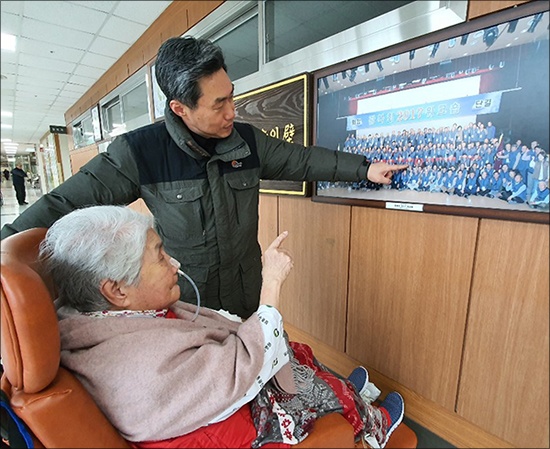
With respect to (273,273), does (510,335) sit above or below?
below

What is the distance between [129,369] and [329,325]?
4.60ft

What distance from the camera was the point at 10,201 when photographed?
2.99ft

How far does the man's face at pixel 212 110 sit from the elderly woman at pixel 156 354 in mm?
545

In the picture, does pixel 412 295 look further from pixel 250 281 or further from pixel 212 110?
pixel 212 110

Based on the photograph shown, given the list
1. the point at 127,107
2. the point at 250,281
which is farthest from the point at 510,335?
the point at 127,107

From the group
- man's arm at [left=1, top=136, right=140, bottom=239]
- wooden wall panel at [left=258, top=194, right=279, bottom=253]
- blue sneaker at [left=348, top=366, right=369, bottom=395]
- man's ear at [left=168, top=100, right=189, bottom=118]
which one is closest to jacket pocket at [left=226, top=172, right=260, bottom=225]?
man's ear at [left=168, top=100, right=189, bottom=118]

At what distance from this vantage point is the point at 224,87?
123 centimetres

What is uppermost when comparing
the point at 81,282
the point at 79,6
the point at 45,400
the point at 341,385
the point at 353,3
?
the point at 353,3

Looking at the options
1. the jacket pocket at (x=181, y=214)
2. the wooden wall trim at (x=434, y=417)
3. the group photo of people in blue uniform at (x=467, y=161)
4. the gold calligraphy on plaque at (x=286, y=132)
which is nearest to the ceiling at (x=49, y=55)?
the jacket pocket at (x=181, y=214)

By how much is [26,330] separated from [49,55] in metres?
1.09

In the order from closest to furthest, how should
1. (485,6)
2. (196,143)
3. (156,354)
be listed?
(156,354) → (485,6) → (196,143)

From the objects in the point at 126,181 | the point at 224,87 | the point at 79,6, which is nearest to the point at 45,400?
the point at 126,181

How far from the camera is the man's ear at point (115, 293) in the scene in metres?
0.82

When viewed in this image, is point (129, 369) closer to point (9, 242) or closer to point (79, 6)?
point (9, 242)
